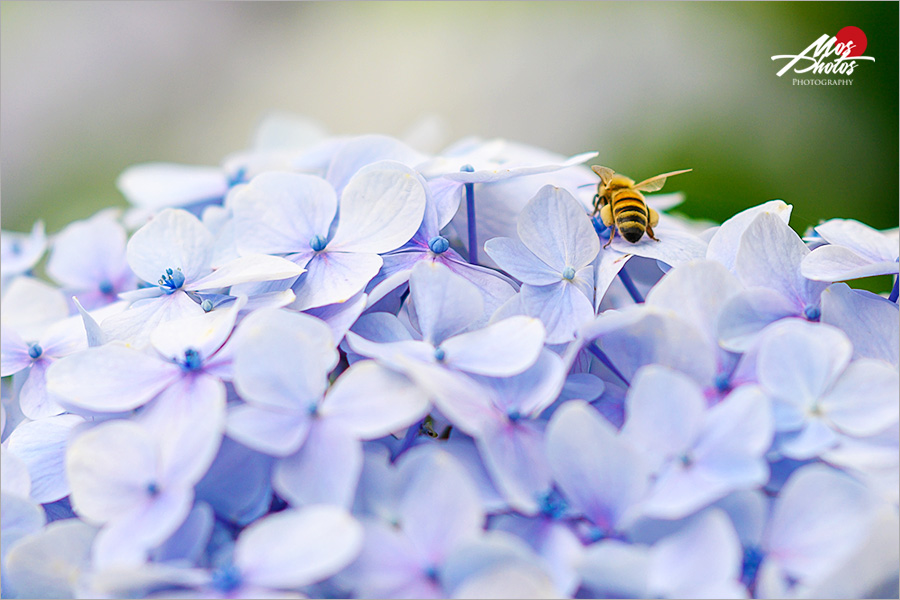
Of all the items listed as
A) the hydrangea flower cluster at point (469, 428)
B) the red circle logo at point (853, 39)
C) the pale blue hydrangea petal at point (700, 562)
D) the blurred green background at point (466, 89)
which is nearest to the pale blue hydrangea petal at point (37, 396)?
the hydrangea flower cluster at point (469, 428)

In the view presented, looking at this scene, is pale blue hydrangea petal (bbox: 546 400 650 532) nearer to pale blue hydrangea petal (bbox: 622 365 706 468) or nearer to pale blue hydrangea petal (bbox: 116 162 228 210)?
pale blue hydrangea petal (bbox: 622 365 706 468)

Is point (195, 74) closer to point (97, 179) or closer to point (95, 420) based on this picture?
point (97, 179)

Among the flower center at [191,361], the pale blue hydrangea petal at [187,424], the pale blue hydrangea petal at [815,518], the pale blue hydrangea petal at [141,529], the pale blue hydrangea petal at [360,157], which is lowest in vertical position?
the pale blue hydrangea petal at [815,518]

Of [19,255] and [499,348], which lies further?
[19,255]

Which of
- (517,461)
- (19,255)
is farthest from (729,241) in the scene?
(19,255)

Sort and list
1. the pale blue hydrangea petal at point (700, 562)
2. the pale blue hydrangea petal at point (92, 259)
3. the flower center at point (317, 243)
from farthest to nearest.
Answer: the pale blue hydrangea petal at point (92, 259) → the flower center at point (317, 243) → the pale blue hydrangea petal at point (700, 562)

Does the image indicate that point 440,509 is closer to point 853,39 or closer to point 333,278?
point 333,278

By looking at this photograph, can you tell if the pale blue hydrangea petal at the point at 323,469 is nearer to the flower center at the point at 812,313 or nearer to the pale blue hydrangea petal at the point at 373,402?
the pale blue hydrangea petal at the point at 373,402
